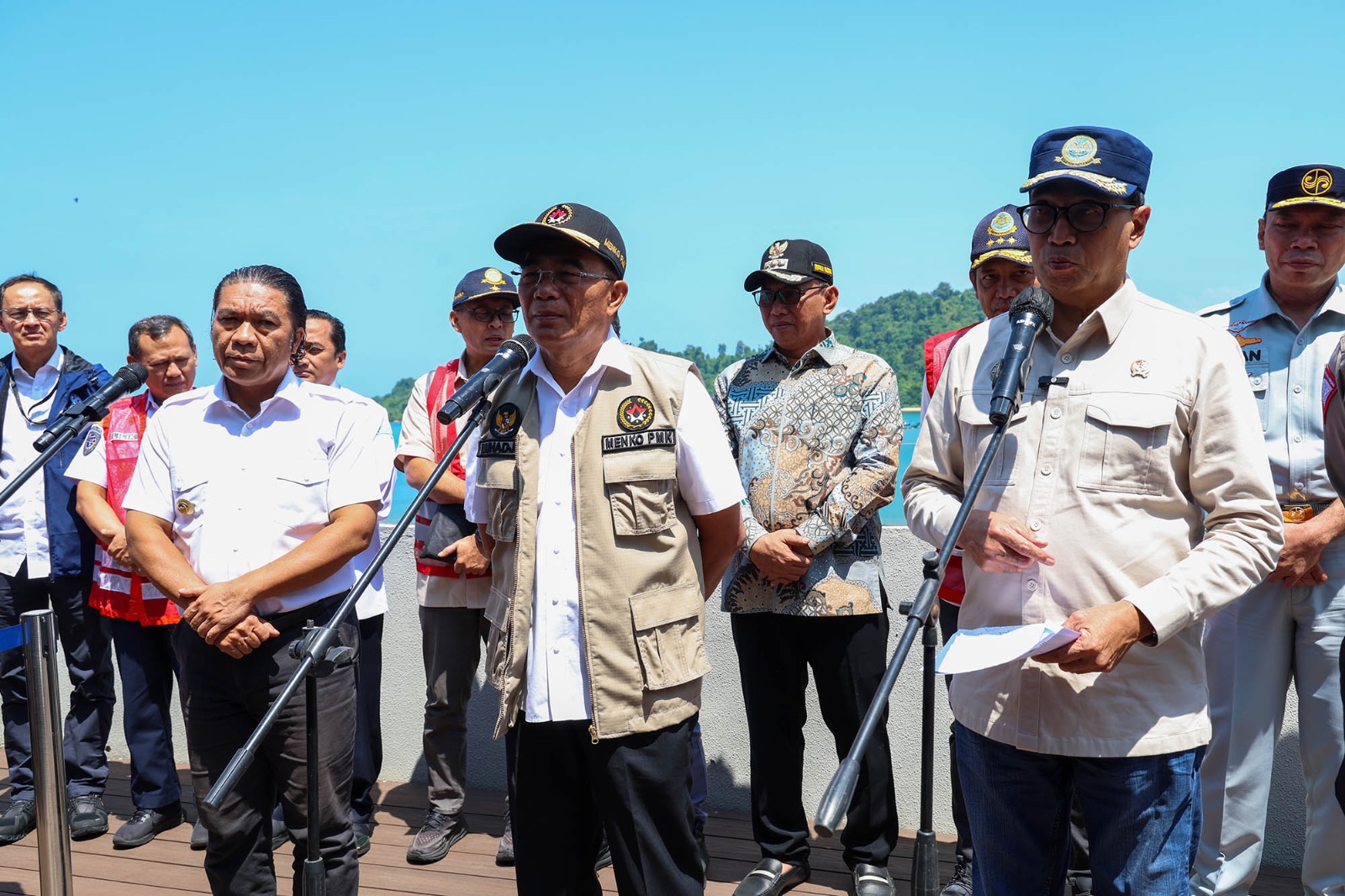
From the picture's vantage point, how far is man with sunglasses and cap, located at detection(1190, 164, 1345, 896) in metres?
3.41

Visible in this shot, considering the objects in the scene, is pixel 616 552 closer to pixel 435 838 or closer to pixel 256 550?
pixel 256 550

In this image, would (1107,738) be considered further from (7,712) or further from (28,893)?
(7,712)

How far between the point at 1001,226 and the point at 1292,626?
5.35 feet

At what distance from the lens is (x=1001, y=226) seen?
13.5ft

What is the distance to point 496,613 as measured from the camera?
113 inches

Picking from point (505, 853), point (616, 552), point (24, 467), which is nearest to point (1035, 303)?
point (616, 552)

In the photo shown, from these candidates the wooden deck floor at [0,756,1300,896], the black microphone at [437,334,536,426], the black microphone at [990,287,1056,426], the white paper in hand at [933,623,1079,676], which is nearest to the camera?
the white paper in hand at [933,623,1079,676]

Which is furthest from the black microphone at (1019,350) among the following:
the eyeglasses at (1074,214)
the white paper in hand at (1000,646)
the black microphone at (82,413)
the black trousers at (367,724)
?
the black trousers at (367,724)

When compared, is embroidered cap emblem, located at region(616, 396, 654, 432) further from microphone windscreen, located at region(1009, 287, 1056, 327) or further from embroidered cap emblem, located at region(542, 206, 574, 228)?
microphone windscreen, located at region(1009, 287, 1056, 327)

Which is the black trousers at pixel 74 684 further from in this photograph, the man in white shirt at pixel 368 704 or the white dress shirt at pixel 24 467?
the man in white shirt at pixel 368 704

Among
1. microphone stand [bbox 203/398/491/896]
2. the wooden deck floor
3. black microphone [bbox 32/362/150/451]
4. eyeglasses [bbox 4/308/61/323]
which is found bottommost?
the wooden deck floor

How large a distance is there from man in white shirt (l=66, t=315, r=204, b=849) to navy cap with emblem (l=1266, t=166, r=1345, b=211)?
4.11 meters

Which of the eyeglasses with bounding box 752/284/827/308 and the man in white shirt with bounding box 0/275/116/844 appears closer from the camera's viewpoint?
the eyeglasses with bounding box 752/284/827/308

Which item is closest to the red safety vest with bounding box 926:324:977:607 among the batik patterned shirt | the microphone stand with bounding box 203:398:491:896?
the batik patterned shirt
